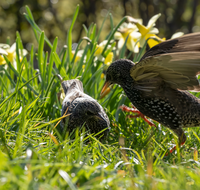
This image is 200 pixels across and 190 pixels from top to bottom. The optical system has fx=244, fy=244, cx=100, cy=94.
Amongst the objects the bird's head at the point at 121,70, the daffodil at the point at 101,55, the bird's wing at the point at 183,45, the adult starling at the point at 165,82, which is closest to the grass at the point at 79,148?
the daffodil at the point at 101,55

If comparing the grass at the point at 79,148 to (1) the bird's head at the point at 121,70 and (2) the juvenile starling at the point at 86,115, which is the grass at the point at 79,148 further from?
(1) the bird's head at the point at 121,70

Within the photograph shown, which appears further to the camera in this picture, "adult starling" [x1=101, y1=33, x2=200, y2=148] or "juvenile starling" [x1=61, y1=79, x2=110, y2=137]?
"juvenile starling" [x1=61, y1=79, x2=110, y2=137]

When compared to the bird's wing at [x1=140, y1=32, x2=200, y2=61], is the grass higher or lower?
lower

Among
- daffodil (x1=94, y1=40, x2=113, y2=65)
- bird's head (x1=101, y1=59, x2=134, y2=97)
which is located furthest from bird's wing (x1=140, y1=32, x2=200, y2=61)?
daffodil (x1=94, y1=40, x2=113, y2=65)

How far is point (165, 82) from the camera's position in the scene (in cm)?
253

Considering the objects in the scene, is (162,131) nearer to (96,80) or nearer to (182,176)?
(96,80)

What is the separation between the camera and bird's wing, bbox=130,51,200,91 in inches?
83.4

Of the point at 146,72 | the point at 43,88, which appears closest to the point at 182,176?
the point at 146,72

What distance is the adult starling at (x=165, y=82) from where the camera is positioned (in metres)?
2.24

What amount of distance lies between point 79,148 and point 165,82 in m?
1.20

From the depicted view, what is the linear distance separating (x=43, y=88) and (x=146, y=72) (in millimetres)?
1533

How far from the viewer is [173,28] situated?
1255cm

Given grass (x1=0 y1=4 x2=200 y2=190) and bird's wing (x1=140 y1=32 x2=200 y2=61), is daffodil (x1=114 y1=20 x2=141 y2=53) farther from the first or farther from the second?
bird's wing (x1=140 y1=32 x2=200 y2=61)

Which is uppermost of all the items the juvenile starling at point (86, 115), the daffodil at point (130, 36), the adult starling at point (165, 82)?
the daffodil at point (130, 36)
